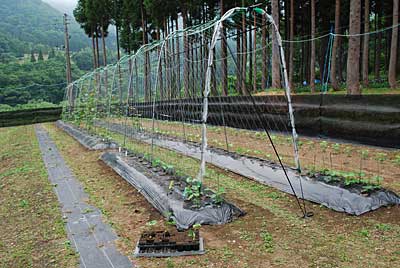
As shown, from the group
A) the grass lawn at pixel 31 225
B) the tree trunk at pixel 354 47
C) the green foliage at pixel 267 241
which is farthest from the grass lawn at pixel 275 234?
the tree trunk at pixel 354 47

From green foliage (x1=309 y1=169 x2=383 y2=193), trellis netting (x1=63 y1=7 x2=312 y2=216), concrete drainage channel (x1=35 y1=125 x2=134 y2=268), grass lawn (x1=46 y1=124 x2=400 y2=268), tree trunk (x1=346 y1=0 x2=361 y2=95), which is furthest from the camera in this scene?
tree trunk (x1=346 y1=0 x2=361 y2=95)

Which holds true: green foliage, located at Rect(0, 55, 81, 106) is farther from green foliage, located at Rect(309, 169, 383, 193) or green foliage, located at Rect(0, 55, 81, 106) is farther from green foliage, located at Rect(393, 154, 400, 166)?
green foliage, located at Rect(309, 169, 383, 193)

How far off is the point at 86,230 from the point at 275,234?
1618mm

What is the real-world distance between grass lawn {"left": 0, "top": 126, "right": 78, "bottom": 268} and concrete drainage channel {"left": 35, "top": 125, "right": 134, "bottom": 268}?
7 centimetres

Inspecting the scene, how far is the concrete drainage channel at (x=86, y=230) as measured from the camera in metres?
2.40

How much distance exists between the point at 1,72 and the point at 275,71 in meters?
32.3

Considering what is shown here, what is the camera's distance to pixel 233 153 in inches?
217

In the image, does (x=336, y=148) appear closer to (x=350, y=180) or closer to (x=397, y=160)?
(x=397, y=160)

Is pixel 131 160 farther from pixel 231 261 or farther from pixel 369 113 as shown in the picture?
pixel 369 113

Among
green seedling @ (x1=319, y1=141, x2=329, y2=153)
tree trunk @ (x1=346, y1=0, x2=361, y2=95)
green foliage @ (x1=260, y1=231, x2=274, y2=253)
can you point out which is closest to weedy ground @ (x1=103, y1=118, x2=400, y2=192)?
green seedling @ (x1=319, y1=141, x2=329, y2=153)

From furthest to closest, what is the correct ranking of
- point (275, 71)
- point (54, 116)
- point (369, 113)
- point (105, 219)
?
point (54, 116)
point (275, 71)
point (369, 113)
point (105, 219)

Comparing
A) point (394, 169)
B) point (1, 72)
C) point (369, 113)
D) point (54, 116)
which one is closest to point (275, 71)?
point (369, 113)

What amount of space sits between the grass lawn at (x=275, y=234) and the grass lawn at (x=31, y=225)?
1.47 ft

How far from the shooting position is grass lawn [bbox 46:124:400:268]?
2293 millimetres
